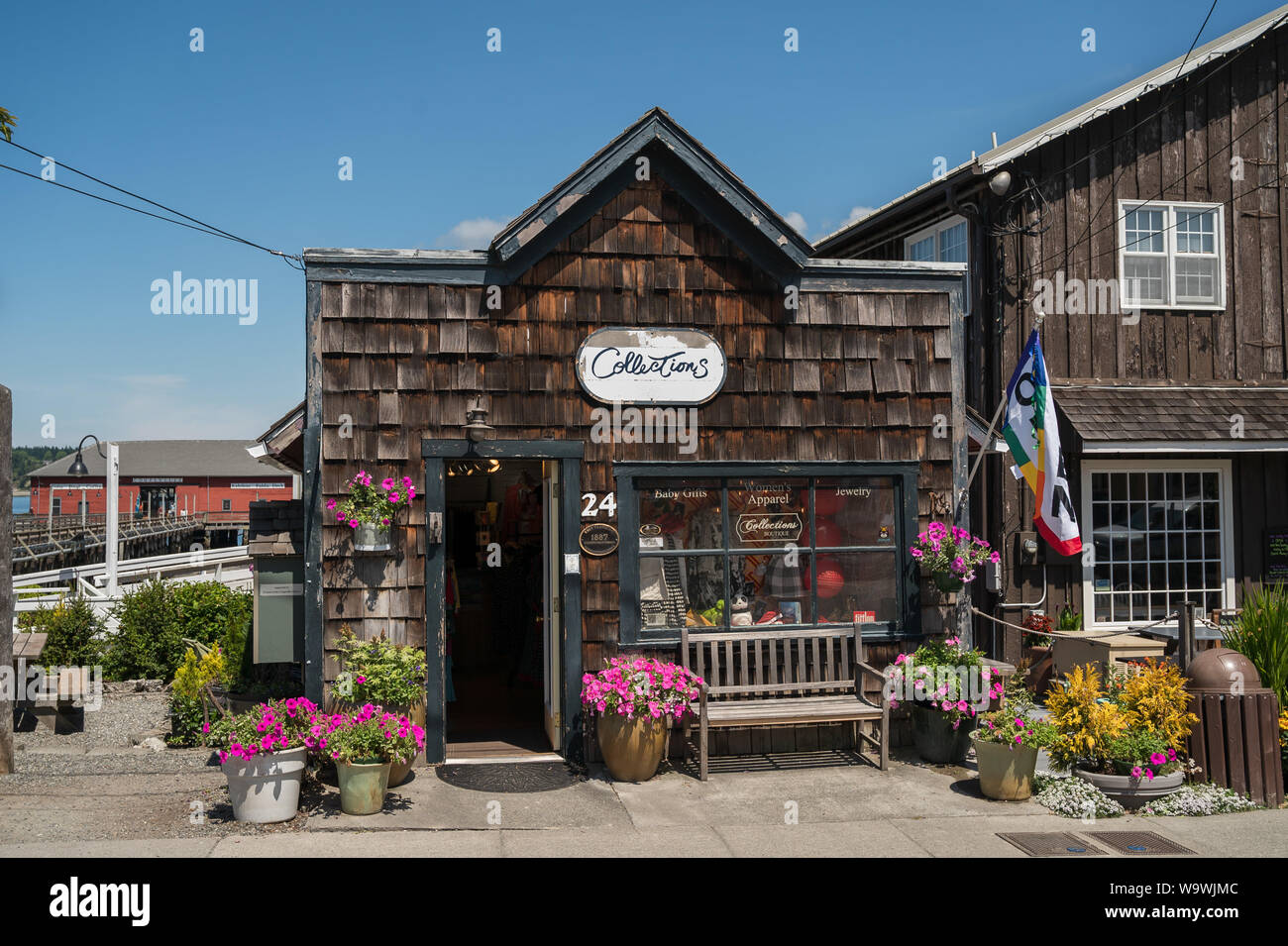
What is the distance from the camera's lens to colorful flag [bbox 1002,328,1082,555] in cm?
856

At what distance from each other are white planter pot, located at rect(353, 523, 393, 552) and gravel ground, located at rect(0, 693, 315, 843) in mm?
1840

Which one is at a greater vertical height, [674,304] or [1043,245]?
[1043,245]

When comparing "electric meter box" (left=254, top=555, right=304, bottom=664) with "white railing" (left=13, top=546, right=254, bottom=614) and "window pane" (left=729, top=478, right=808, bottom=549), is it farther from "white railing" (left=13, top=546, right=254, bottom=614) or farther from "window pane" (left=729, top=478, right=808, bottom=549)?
"window pane" (left=729, top=478, right=808, bottom=549)

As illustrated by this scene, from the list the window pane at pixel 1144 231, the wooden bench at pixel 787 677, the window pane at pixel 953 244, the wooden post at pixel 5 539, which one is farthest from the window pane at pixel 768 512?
the window pane at pixel 1144 231

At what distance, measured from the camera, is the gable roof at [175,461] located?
243ft

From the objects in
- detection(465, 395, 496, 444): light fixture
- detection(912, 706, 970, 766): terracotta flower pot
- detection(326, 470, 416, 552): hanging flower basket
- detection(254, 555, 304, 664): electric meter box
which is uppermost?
detection(465, 395, 496, 444): light fixture

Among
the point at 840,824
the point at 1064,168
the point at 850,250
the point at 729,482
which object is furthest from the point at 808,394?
the point at 850,250

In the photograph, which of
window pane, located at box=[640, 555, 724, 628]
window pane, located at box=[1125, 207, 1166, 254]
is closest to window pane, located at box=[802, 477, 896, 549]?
window pane, located at box=[640, 555, 724, 628]

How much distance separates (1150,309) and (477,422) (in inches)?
343

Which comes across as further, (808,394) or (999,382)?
(999,382)

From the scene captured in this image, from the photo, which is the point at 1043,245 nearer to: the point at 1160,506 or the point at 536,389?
the point at 1160,506

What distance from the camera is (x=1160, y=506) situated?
39.6 ft

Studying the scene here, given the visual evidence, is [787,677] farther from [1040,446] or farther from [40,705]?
[40,705]
